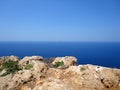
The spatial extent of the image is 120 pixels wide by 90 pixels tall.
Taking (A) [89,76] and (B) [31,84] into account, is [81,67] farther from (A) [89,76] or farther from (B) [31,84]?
(B) [31,84]

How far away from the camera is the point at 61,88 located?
61.6 ft

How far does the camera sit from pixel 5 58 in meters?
39.7

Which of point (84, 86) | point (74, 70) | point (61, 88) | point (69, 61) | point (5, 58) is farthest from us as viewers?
point (5, 58)

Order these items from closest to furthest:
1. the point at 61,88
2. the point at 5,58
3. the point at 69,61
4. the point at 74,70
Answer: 1. the point at 61,88
2. the point at 74,70
3. the point at 69,61
4. the point at 5,58

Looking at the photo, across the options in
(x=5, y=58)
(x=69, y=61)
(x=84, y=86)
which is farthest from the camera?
(x=5, y=58)

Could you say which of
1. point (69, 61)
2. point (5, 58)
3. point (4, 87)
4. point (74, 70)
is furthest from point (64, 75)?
point (5, 58)

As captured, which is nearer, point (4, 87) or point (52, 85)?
point (52, 85)

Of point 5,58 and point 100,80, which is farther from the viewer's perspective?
point 5,58

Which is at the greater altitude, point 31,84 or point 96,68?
point 96,68

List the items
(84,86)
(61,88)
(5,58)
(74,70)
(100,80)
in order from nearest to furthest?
(61,88) < (84,86) < (100,80) < (74,70) < (5,58)

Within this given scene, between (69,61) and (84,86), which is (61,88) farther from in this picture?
(69,61)

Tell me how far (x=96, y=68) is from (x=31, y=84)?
31.6 feet

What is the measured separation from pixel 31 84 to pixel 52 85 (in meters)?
4.91

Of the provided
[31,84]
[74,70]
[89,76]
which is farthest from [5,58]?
[89,76]
